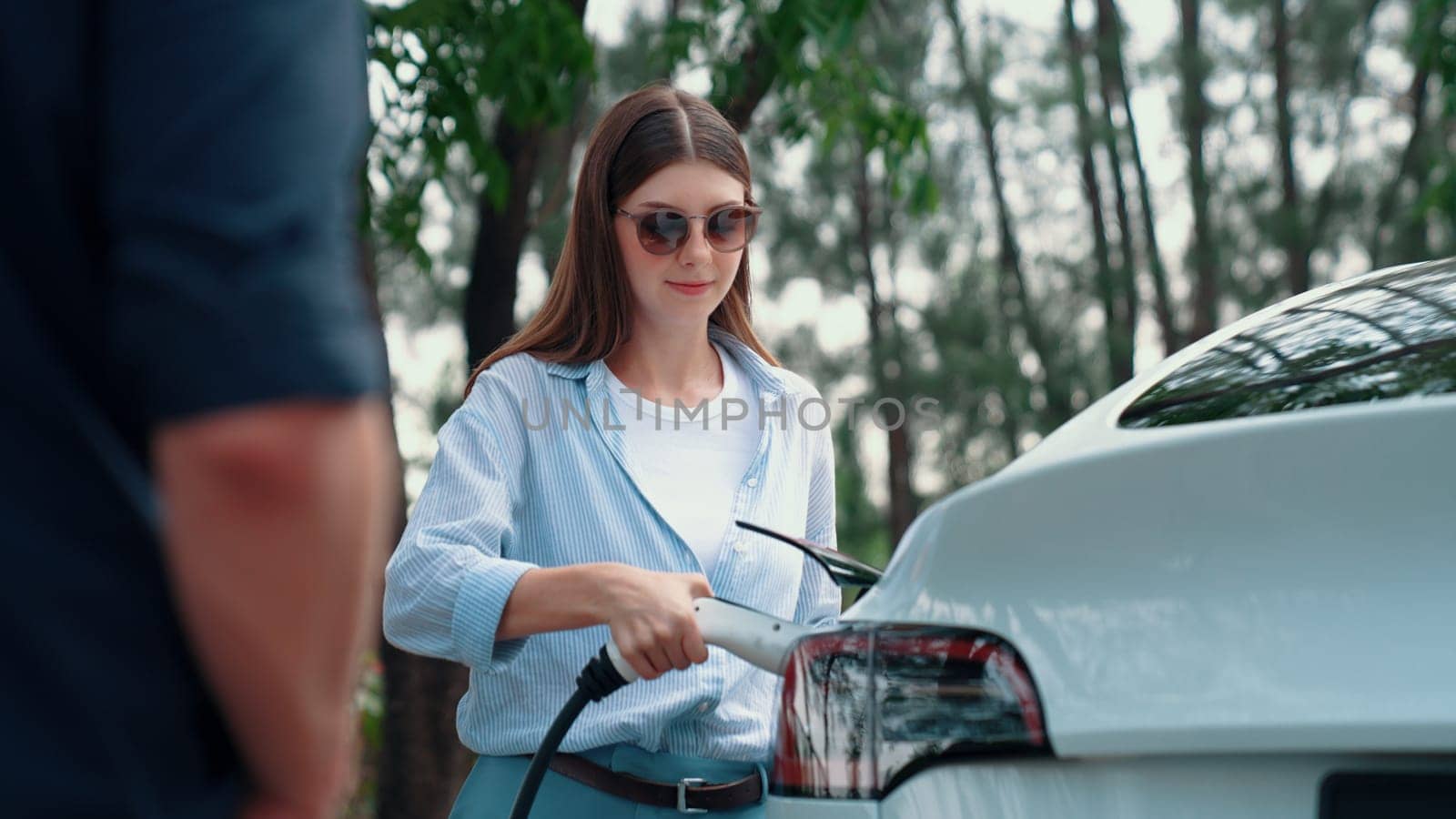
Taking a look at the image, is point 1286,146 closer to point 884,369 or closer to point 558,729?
point 884,369

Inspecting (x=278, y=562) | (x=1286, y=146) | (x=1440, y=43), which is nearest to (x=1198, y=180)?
(x=1286, y=146)

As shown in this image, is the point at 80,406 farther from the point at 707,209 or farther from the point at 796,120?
the point at 796,120

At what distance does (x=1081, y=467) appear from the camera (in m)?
1.71

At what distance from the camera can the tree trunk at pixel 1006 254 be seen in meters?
22.1

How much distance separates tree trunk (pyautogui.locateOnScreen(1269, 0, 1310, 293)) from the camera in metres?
21.5

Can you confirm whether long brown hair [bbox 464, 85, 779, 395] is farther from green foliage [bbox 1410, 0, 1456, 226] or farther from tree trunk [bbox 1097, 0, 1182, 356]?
tree trunk [bbox 1097, 0, 1182, 356]

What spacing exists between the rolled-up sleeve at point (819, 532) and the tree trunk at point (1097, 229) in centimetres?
1794

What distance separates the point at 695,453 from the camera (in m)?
2.71

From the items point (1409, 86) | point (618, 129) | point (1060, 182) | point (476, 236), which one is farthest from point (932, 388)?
point (618, 129)

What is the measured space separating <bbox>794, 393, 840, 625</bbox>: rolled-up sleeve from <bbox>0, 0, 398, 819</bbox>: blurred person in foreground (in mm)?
1887

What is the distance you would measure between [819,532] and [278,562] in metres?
2.05

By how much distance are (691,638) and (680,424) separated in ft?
2.21

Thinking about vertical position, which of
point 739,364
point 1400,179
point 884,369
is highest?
point 1400,179

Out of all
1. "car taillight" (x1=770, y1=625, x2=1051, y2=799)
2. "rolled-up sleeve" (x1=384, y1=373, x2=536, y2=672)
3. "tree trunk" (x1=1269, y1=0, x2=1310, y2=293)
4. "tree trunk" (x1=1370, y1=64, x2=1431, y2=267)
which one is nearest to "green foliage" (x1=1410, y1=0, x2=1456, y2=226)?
"rolled-up sleeve" (x1=384, y1=373, x2=536, y2=672)
